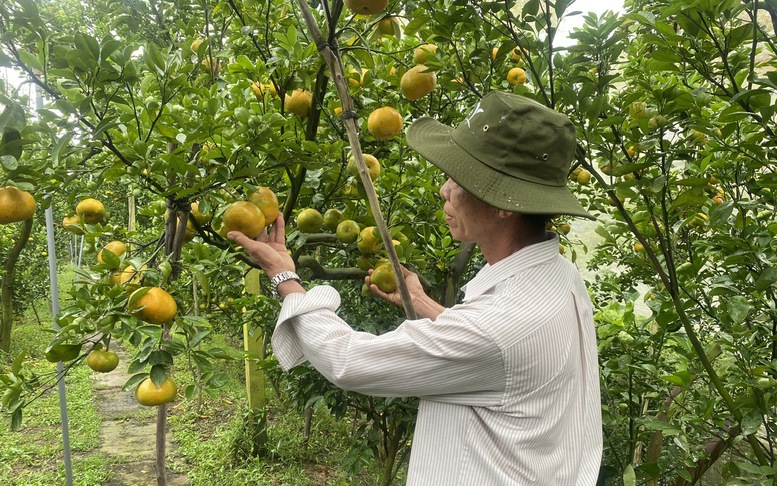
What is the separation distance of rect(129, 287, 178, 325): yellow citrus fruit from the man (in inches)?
7.8

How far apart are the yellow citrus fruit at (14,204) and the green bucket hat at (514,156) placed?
823 millimetres

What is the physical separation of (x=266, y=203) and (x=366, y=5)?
47 cm

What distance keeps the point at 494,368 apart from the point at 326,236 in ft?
2.71

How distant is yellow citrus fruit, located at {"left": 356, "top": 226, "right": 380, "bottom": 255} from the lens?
1.55 meters

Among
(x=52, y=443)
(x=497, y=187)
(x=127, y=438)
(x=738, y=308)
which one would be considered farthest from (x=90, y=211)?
(x=52, y=443)

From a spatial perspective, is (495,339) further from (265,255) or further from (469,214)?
(265,255)

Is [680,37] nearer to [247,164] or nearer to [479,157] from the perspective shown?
[479,157]

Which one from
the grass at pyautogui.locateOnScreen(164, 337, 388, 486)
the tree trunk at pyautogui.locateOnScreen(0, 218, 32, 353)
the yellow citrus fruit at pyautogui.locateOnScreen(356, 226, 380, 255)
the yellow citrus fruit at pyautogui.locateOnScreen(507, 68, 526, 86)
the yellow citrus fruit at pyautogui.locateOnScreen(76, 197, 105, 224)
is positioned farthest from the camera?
the tree trunk at pyautogui.locateOnScreen(0, 218, 32, 353)

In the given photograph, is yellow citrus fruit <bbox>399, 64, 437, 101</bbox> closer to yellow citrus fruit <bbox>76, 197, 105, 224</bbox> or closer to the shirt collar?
the shirt collar

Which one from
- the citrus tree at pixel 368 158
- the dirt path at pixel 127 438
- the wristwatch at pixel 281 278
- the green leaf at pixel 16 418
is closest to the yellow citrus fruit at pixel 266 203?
the citrus tree at pixel 368 158

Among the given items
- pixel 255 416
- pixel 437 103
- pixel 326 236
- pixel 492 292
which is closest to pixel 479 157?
pixel 492 292

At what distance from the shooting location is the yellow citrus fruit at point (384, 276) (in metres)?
1.55

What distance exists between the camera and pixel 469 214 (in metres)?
1.17

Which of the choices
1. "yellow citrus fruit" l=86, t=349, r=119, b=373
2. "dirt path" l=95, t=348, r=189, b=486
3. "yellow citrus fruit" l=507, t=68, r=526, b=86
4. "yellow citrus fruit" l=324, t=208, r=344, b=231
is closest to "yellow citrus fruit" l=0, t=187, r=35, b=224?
"yellow citrus fruit" l=86, t=349, r=119, b=373
